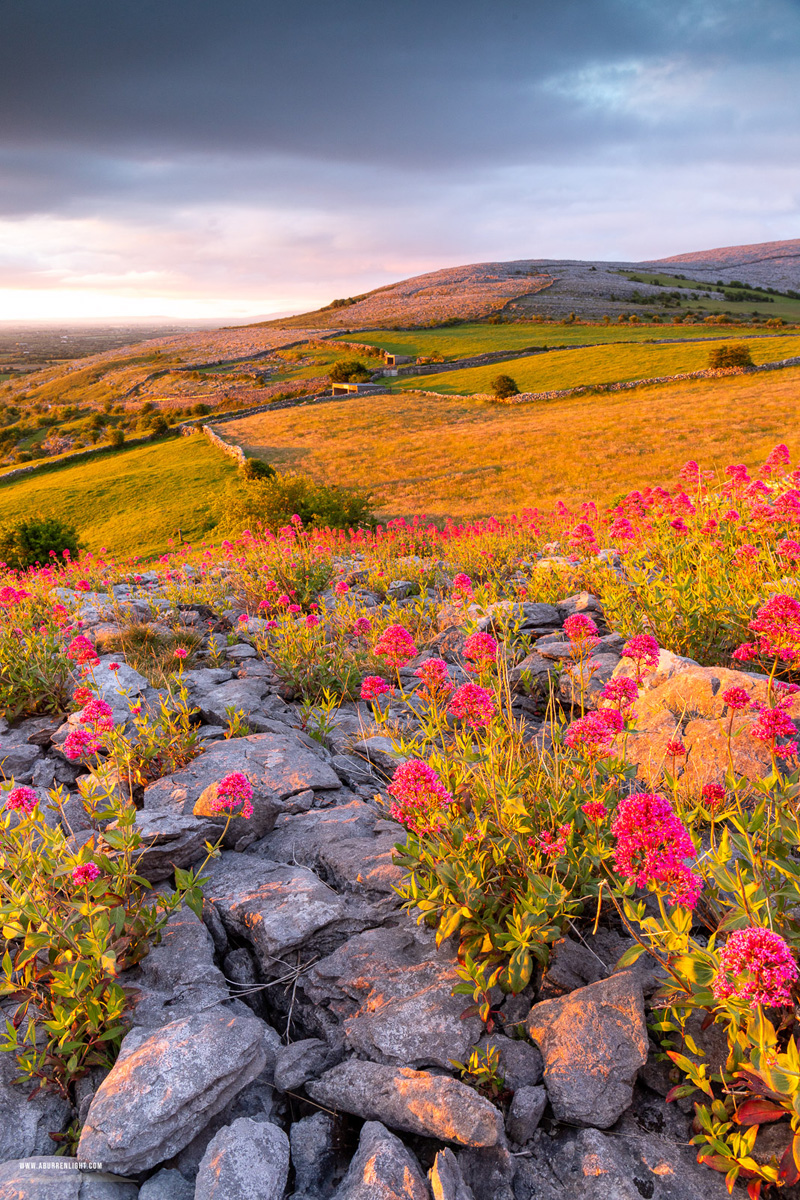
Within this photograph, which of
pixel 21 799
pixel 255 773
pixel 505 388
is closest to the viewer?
pixel 21 799

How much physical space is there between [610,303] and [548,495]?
252 feet

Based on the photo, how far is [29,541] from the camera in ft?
77.2

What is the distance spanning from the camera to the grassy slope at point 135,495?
2920 cm

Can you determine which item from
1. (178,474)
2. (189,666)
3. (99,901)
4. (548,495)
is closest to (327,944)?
(99,901)

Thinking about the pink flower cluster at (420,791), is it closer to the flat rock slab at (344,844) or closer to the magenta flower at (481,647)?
the flat rock slab at (344,844)

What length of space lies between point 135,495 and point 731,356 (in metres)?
38.2

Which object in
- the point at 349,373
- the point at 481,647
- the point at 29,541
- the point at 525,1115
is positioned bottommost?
the point at 525,1115

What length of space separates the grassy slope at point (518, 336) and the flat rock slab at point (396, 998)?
6008 centimetres

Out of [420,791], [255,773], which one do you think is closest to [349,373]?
[255,773]

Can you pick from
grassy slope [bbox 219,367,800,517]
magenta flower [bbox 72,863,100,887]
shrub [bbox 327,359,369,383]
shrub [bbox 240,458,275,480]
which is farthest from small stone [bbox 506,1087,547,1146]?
shrub [bbox 327,359,369,383]

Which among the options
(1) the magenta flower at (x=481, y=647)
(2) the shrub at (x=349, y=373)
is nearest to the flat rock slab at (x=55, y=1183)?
Answer: (1) the magenta flower at (x=481, y=647)

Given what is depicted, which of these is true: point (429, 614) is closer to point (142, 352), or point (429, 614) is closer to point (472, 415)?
point (472, 415)

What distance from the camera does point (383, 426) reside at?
41.7 m

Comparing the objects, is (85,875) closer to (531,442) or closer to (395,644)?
(395,644)
